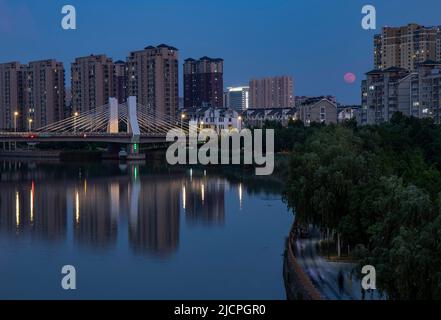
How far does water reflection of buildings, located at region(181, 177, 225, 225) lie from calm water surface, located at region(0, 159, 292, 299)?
0.02 meters

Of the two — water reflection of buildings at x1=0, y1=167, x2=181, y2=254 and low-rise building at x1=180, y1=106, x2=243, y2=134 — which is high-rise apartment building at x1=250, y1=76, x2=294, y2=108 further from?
water reflection of buildings at x1=0, y1=167, x2=181, y2=254

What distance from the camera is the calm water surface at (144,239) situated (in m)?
6.48

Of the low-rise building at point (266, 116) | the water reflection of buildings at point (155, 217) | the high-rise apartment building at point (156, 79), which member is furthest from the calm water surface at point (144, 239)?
the low-rise building at point (266, 116)

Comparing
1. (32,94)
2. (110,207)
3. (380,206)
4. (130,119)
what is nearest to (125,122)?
(130,119)

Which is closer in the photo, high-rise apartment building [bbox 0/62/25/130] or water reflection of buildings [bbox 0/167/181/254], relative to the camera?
water reflection of buildings [bbox 0/167/181/254]

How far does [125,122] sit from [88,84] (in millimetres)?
10284

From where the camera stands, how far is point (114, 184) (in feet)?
53.1

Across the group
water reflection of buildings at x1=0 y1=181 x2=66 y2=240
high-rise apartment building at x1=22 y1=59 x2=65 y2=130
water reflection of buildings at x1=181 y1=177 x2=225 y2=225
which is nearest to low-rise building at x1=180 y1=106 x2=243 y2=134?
high-rise apartment building at x1=22 y1=59 x2=65 y2=130

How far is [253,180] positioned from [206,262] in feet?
30.4

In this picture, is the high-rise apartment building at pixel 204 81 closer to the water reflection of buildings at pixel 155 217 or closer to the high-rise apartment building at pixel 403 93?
the high-rise apartment building at pixel 403 93

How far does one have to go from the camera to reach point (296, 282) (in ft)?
18.2

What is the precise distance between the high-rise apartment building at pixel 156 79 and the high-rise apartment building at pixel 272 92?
74.3 ft

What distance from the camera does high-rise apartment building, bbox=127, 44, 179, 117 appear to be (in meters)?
38.0

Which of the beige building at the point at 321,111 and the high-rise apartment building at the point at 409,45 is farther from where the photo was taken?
the high-rise apartment building at the point at 409,45
